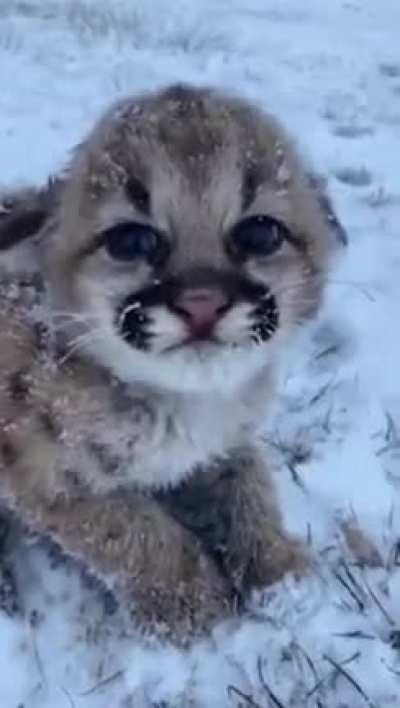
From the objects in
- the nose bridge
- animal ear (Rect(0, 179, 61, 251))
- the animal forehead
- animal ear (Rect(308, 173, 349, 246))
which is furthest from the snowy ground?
the animal forehead

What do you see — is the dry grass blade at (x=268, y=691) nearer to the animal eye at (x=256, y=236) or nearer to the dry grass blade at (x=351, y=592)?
the dry grass blade at (x=351, y=592)

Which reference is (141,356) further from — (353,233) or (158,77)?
(158,77)

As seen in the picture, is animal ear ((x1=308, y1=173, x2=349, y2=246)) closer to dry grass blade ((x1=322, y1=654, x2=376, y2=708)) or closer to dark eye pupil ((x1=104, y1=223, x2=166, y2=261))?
dark eye pupil ((x1=104, y1=223, x2=166, y2=261))

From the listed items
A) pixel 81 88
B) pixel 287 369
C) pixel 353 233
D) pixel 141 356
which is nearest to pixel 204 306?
pixel 141 356

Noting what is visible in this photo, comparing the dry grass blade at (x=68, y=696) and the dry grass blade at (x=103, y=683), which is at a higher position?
the dry grass blade at (x=103, y=683)

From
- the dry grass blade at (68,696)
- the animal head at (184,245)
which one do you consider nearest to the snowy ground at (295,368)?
the dry grass blade at (68,696)

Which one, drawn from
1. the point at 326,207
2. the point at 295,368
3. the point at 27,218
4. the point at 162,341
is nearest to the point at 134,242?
the point at 162,341
